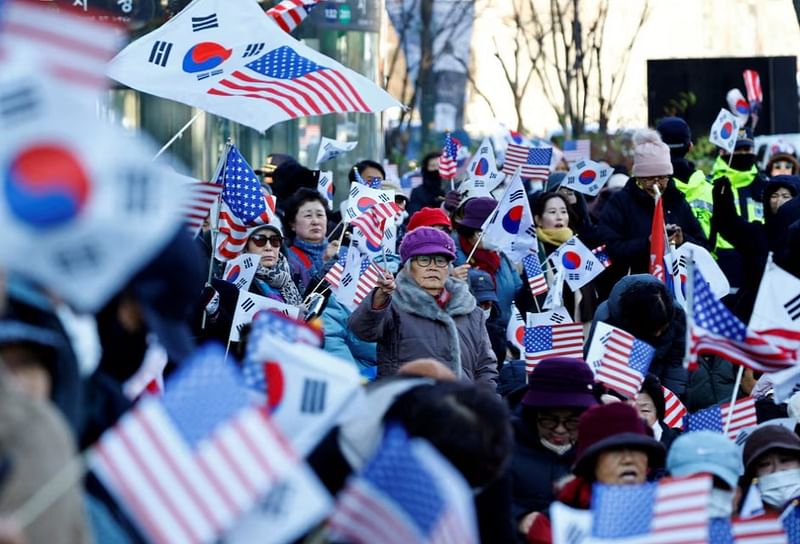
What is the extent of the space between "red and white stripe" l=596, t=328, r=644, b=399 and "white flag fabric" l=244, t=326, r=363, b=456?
3.94 metres

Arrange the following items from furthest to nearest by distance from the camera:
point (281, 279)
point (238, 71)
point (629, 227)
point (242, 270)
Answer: point (629, 227) < point (281, 279) < point (242, 270) < point (238, 71)

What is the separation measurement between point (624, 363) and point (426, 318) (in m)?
1.00

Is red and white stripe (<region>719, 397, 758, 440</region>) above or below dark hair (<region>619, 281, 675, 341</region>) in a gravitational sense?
below

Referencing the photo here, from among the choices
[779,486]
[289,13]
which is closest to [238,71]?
[289,13]

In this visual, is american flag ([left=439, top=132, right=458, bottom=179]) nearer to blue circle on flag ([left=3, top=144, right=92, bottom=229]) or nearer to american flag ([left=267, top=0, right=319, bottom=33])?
american flag ([left=267, top=0, right=319, bottom=33])

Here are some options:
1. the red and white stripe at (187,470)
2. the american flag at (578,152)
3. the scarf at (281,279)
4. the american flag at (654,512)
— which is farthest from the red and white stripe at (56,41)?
the american flag at (578,152)

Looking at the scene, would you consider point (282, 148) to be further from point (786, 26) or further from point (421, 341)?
point (786, 26)

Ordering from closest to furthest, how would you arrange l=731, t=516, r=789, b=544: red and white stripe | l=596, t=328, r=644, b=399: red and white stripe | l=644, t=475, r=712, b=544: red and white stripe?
l=644, t=475, r=712, b=544: red and white stripe
l=731, t=516, r=789, b=544: red and white stripe
l=596, t=328, r=644, b=399: red and white stripe

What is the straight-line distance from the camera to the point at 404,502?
4938 mm

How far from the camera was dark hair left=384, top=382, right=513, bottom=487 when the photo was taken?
18.3 feet

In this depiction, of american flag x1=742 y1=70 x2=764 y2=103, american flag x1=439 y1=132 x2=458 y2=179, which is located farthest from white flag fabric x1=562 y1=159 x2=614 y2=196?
american flag x1=742 y1=70 x2=764 y2=103

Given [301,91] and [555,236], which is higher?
[301,91]

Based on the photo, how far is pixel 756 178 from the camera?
18328 millimetres

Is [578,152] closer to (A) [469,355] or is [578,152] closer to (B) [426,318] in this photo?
(A) [469,355]
